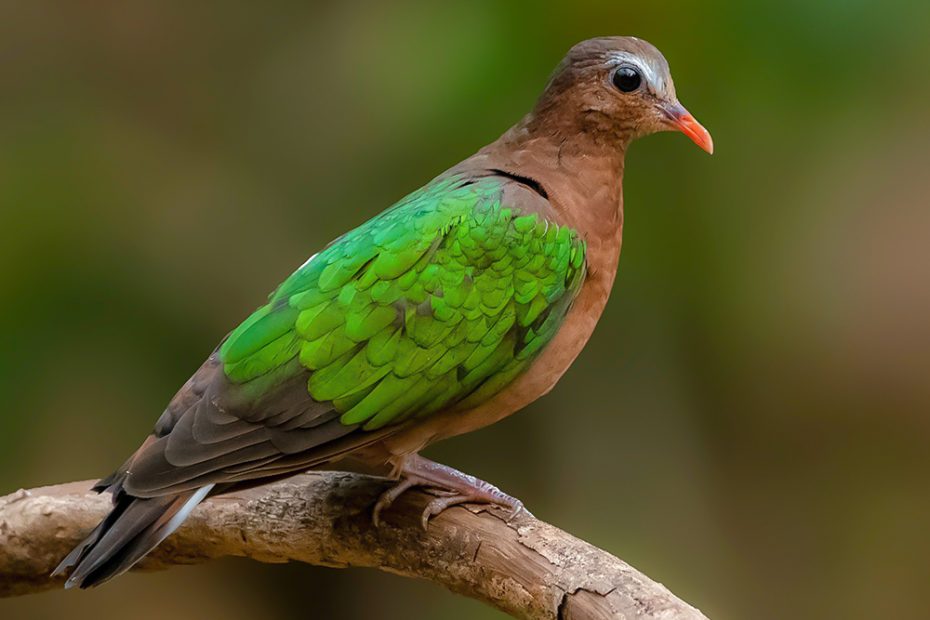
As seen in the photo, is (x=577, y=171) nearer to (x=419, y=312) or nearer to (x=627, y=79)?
(x=627, y=79)

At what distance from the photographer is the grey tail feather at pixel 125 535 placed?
89.3 inches

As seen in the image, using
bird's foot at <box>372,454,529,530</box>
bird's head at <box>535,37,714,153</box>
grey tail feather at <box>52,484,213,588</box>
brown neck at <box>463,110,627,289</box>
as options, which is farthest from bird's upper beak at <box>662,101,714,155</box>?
grey tail feather at <box>52,484,213,588</box>

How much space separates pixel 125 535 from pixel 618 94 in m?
1.43

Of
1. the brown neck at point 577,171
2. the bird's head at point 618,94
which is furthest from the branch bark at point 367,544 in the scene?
the bird's head at point 618,94

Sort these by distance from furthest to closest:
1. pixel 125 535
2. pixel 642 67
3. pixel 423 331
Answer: pixel 642 67, pixel 423 331, pixel 125 535

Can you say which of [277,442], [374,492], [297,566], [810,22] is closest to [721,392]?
[810,22]

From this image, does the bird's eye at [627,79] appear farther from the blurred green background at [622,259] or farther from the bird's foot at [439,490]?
the blurred green background at [622,259]

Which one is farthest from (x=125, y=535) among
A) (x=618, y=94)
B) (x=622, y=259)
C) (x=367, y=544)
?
(x=622, y=259)

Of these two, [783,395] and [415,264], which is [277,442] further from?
[783,395]

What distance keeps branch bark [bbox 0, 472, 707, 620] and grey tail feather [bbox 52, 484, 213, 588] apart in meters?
0.37

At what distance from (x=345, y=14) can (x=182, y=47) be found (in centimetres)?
68

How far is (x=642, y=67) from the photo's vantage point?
9.12 ft

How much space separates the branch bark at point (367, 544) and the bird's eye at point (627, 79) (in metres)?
1.00

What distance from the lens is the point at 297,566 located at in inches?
190
